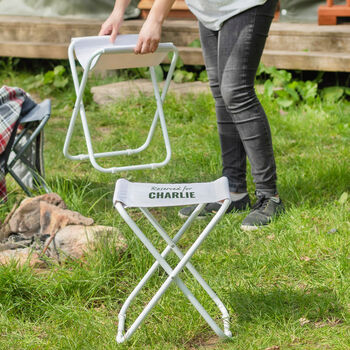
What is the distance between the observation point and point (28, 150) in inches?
168

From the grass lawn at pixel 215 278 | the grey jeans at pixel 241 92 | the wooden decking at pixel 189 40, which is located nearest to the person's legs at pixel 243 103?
the grey jeans at pixel 241 92

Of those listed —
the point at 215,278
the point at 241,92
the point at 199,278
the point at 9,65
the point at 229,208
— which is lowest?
the point at 9,65

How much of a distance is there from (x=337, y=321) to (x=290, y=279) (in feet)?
1.44

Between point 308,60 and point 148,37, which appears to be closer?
point 148,37

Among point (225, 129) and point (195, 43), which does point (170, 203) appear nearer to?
point (225, 129)

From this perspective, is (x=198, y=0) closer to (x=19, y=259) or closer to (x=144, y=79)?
(x=19, y=259)

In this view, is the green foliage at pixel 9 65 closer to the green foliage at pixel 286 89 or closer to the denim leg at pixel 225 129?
the green foliage at pixel 286 89

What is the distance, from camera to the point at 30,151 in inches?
168

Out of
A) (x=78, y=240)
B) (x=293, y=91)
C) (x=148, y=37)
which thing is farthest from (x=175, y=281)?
(x=293, y=91)

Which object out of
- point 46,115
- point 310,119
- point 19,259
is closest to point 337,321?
point 19,259

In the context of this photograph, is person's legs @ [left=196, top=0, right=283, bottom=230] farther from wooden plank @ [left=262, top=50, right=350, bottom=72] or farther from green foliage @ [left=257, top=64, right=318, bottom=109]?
wooden plank @ [left=262, top=50, right=350, bottom=72]

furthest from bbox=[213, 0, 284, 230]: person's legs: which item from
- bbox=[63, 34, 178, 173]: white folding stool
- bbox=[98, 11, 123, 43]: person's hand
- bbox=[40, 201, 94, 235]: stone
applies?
bbox=[40, 201, 94, 235]: stone

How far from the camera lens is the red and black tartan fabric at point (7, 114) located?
3.85m

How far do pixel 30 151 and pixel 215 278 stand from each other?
1.66 metres
